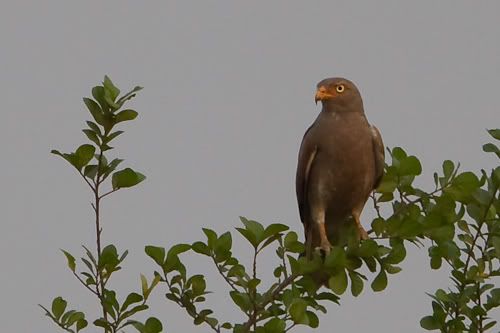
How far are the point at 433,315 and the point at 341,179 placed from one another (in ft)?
6.85

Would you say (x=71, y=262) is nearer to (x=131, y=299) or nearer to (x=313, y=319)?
(x=131, y=299)

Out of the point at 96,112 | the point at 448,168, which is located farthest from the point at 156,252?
the point at 448,168

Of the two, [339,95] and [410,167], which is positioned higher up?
[339,95]

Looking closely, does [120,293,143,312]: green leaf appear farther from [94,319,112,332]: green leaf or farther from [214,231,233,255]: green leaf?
[214,231,233,255]: green leaf

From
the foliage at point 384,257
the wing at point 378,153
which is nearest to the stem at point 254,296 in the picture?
the foliage at point 384,257

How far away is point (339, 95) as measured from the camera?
813 cm

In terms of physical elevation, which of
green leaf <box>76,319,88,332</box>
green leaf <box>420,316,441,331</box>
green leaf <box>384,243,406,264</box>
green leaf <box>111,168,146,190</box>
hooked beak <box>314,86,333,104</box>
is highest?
hooked beak <box>314,86,333,104</box>

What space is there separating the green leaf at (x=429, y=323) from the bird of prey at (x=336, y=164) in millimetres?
1735

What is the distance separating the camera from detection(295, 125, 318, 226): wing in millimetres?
7938

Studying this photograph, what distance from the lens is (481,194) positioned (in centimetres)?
577

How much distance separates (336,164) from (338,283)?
7.38 ft

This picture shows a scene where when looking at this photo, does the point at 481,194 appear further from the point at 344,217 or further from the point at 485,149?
the point at 344,217

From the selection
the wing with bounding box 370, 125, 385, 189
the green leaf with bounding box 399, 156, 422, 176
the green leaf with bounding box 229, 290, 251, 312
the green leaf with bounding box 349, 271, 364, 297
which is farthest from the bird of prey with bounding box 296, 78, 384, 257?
the green leaf with bounding box 229, 290, 251, 312

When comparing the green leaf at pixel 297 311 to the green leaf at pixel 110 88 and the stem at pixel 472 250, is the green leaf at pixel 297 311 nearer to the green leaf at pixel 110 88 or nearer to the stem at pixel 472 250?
the stem at pixel 472 250
